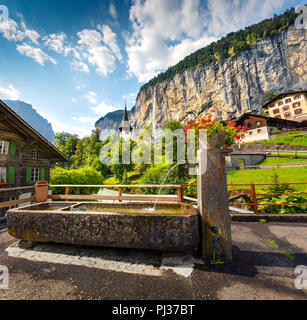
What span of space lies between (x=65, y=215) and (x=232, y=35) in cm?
9566

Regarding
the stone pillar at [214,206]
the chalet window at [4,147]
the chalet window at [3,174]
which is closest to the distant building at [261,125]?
the stone pillar at [214,206]

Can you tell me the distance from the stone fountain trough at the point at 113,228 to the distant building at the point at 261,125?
129 ft

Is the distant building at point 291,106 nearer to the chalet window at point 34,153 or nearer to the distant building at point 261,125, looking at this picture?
the distant building at point 261,125

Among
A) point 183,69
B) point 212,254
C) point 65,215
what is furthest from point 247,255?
point 183,69

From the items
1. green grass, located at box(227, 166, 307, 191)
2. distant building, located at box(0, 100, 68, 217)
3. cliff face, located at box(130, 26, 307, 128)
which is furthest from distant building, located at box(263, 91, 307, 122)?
distant building, located at box(0, 100, 68, 217)

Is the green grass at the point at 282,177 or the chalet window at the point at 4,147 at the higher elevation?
the chalet window at the point at 4,147

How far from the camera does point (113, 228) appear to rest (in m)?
2.82

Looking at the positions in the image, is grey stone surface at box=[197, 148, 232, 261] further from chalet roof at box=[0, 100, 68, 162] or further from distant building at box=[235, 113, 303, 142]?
distant building at box=[235, 113, 303, 142]

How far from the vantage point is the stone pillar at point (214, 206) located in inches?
107

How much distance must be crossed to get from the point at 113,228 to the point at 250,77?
2867 inches

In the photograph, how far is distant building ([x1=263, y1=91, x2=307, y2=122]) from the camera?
3662 centimetres

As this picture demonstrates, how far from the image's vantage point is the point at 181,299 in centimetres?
195

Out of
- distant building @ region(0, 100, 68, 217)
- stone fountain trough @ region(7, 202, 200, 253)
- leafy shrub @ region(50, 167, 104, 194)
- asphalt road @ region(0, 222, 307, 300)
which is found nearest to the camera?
asphalt road @ region(0, 222, 307, 300)

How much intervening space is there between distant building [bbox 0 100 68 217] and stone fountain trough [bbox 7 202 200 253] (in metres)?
8.32
